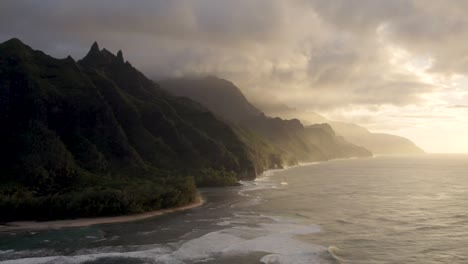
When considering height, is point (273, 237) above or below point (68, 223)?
below

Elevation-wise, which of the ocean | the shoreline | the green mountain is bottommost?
the ocean

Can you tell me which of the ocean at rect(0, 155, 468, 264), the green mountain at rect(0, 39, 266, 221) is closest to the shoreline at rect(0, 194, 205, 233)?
the green mountain at rect(0, 39, 266, 221)

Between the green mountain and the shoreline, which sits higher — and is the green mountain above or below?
above

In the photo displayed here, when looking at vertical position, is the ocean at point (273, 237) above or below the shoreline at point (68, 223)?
below

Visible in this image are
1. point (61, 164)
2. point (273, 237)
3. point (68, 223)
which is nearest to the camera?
point (273, 237)

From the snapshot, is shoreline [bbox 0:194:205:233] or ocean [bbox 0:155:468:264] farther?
shoreline [bbox 0:194:205:233]

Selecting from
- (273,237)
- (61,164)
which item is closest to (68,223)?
(61,164)

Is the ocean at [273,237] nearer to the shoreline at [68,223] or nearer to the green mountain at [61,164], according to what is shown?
the shoreline at [68,223]

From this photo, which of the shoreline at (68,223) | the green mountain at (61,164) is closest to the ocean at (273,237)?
the shoreline at (68,223)

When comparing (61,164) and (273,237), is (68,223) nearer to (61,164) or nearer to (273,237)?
(61,164)

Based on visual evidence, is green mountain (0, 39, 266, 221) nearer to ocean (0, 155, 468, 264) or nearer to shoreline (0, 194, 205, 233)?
shoreline (0, 194, 205, 233)

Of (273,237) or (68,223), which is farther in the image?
(68,223)

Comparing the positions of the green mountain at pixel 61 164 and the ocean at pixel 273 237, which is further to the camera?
the green mountain at pixel 61 164
